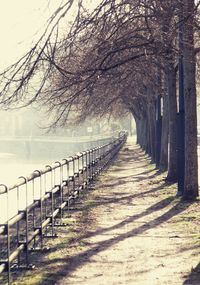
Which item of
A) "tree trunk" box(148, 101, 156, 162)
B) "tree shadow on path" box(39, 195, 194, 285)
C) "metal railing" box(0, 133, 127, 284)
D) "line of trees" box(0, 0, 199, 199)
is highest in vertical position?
"line of trees" box(0, 0, 199, 199)

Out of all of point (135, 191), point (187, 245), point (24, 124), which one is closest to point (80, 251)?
point (187, 245)

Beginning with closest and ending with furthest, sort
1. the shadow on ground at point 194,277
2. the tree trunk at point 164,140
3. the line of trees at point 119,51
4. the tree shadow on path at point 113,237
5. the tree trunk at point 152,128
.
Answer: the shadow on ground at point 194,277 < the tree shadow on path at point 113,237 < the line of trees at point 119,51 < the tree trunk at point 164,140 < the tree trunk at point 152,128

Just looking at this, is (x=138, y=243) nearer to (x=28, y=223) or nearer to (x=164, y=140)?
(x=28, y=223)

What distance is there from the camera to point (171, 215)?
13453 millimetres

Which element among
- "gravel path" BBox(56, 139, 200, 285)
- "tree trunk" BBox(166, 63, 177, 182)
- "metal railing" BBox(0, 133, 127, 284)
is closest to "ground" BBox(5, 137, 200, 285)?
"gravel path" BBox(56, 139, 200, 285)

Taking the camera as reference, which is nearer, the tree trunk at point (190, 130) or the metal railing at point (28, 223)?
the metal railing at point (28, 223)

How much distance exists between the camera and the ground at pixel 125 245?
7.92 m

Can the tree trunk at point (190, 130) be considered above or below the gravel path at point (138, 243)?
above

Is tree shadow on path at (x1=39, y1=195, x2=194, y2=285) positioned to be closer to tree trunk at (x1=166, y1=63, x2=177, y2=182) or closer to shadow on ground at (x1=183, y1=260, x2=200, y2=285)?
shadow on ground at (x1=183, y1=260, x2=200, y2=285)

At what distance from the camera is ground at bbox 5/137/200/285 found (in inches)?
312

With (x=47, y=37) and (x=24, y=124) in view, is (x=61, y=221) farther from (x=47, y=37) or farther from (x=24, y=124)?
(x=24, y=124)

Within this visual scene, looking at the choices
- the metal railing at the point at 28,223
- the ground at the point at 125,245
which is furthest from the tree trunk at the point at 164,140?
the ground at the point at 125,245

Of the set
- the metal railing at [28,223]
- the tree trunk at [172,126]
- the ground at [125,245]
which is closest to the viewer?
the metal railing at [28,223]

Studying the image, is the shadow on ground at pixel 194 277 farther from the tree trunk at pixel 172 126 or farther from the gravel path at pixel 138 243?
the tree trunk at pixel 172 126
